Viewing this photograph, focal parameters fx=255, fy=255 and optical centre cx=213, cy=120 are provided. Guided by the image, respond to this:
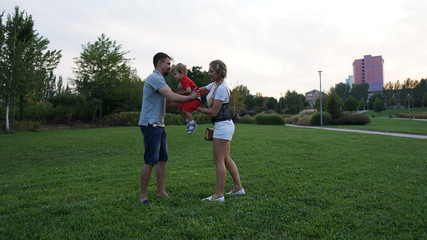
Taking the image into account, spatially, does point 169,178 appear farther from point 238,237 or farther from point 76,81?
point 76,81

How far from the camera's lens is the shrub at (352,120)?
93.2 ft

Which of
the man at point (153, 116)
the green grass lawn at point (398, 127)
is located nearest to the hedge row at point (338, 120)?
the green grass lawn at point (398, 127)

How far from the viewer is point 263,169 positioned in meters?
5.73

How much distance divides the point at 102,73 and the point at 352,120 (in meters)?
28.9

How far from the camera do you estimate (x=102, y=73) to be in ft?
94.8

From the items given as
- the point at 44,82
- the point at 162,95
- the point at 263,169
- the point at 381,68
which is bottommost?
the point at 263,169

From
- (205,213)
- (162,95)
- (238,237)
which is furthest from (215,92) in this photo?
(238,237)

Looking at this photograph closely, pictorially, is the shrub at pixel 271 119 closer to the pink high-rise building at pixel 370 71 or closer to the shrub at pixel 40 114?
the shrub at pixel 40 114

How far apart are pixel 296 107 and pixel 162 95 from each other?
54147 millimetres

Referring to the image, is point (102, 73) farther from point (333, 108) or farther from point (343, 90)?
point (343, 90)

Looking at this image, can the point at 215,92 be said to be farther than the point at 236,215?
Yes

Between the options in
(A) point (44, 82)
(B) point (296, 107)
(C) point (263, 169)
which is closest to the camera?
(C) point (263, 169)

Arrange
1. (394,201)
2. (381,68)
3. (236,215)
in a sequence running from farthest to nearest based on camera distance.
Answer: (381,68) < (394,201) < (236,215)

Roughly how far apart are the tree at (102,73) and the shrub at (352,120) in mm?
25480
